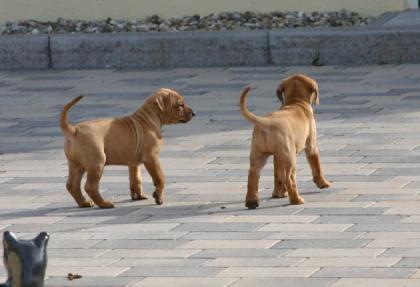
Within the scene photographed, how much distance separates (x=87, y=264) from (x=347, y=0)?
8556mm

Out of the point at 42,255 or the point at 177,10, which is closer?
the point at 42,255

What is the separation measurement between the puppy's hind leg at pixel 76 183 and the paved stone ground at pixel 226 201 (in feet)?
0.24

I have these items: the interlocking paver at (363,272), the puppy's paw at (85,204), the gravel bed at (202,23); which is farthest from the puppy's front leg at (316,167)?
the gravel bed at (202,23)

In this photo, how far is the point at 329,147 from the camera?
9.71m

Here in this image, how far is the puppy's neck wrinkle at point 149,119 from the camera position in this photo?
26.4 ft

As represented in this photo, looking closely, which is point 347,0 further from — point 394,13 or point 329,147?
point 329,147

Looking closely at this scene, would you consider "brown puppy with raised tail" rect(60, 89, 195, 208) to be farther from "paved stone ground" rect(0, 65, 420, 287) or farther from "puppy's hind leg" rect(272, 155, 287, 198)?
"puppy's hind leg" rect(272, 155, 287, 198)

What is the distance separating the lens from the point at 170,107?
8.11 meters

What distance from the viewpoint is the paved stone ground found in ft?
21.5

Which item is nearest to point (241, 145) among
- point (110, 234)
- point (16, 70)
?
point (110, 234)

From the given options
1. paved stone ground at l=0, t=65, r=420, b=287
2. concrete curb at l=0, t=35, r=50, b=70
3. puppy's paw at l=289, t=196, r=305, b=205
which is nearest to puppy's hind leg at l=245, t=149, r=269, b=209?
paved stone ground at l=0, t=65, r=420, b=287

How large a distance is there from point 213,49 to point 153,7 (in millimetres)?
1737

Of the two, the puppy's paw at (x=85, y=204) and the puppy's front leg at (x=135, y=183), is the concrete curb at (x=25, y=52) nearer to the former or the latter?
the puppy's front leg at (x=135, y=183)

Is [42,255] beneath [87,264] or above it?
above
